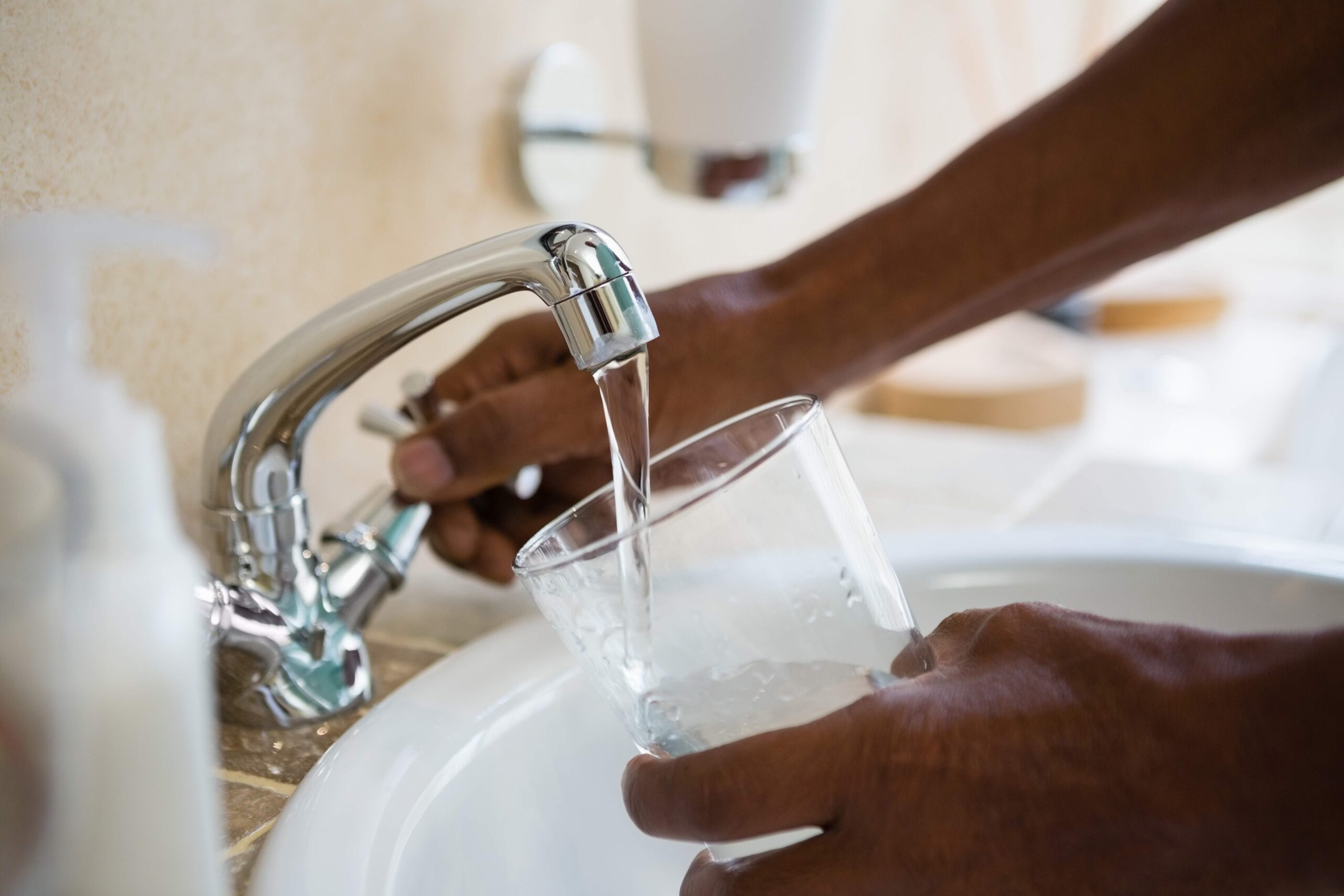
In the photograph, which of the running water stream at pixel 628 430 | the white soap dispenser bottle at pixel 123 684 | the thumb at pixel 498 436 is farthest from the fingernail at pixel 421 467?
the white soap dispenser bottle at pixel 123 684

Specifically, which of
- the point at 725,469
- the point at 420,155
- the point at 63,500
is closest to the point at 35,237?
the point at 63,500

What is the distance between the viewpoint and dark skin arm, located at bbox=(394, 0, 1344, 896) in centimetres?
26

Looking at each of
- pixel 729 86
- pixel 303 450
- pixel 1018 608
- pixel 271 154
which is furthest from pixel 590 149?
pixel 1018 608

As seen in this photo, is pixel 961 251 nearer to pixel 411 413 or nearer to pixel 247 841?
pixel 411 413

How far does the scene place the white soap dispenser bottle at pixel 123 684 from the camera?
0.19 metres

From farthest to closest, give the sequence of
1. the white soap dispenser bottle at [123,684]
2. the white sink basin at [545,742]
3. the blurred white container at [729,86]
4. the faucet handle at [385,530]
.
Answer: the blurred white container at [729,86] → the faucet handle at [385,530] → the white sink basin at [545,742] → the white soap dispenser bottle at [123,684]

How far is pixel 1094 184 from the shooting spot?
0.52m

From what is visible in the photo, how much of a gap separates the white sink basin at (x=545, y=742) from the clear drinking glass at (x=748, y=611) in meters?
0.07

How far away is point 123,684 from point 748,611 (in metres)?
0.16

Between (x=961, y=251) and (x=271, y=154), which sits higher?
(x=271, y=154)

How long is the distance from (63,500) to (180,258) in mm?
270

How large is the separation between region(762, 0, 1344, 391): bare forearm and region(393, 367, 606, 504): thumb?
110 mm

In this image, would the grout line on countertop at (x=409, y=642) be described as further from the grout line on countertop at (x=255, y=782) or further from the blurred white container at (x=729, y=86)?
the blurred white container at (x=729, y=86)

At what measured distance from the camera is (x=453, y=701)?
390 millimetres
